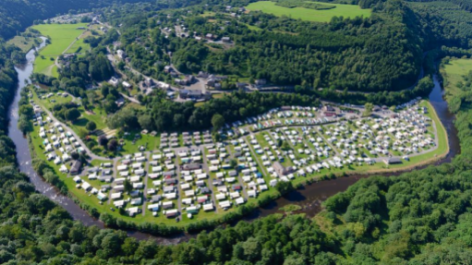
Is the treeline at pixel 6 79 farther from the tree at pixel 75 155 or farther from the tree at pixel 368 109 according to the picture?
the tree at pixel 368 109

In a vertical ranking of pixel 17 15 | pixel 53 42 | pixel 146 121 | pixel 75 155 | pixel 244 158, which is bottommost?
pixel 244 158

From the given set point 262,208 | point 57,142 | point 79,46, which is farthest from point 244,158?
point 79,46

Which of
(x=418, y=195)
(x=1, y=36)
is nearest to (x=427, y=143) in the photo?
(x=418, y=195)

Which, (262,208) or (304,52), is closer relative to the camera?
(262,208)

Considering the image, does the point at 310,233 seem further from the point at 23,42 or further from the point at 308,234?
the point at 23,42

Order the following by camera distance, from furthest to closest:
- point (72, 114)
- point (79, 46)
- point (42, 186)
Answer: point (79, 46)
point (72, 114)
point (42, 186)

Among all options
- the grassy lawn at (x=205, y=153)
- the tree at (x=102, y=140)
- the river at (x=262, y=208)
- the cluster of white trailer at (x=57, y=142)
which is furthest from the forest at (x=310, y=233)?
the tree at (x=102, y=140)
